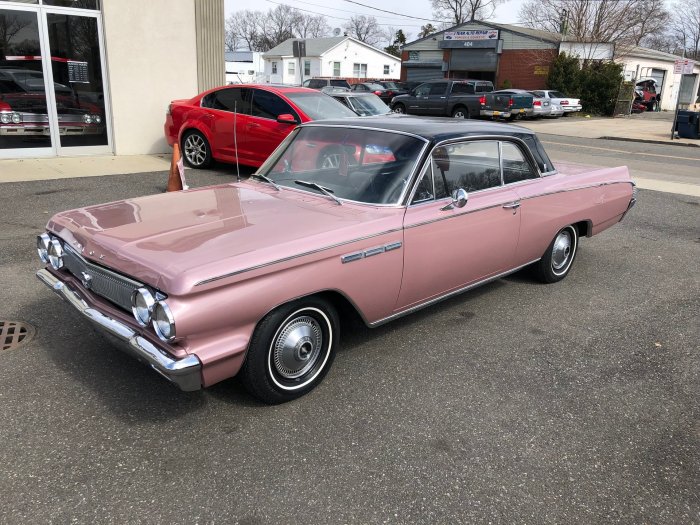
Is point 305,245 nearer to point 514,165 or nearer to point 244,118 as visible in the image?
point 514,165

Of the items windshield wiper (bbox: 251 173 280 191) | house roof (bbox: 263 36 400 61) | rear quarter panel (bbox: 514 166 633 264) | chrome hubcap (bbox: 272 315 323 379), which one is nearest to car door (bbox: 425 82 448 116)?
rear quarter panel (bbox: 514 166 633 264)

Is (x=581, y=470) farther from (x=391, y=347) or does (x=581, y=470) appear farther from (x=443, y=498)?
(x=391, y=347)

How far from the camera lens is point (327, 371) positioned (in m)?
3.51

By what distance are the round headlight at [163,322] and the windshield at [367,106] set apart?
1017 centimetres

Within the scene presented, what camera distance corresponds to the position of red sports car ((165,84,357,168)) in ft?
31.0

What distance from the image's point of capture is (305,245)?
3141mm

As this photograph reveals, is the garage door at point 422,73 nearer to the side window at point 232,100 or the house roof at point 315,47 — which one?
the house roof at point 315,47

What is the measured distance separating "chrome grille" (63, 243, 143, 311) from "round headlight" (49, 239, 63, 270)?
0.35ft

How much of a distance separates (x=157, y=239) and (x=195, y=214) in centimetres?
51

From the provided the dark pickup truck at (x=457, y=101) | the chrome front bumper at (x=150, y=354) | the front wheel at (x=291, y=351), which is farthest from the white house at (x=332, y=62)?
the chrome front bumper at (x=150, y=354)

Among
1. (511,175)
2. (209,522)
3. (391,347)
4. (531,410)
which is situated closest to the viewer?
(209,522)

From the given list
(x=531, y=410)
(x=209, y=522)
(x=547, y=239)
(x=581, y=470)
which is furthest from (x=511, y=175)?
(x=209, y=522)

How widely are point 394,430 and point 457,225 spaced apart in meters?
1.55

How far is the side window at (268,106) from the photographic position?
376 inches
